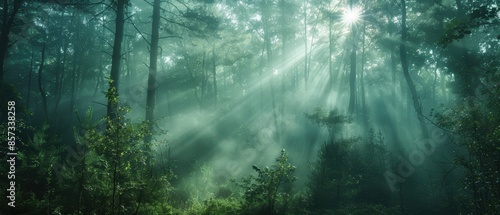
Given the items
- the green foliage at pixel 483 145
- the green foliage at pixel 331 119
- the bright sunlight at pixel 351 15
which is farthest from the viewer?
the bright sunlight at pixel 351 15

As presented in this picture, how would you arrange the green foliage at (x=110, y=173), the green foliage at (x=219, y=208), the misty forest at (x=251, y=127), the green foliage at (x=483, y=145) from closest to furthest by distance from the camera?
1. the green foliage at (x=110, y=173)
2. the green foliage at (x=483, y=145)
3. the misty forest at (x=251, y=127)
4. the green foliage at (x=219, y=208)

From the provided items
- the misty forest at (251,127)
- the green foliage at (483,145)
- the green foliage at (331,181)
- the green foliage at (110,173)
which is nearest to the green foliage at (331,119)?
the misty forest at (251,127)

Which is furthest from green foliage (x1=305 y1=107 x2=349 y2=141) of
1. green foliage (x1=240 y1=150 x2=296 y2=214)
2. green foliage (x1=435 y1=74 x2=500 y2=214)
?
green foliage (x1=240 y1=150 x2=296 y2=214)

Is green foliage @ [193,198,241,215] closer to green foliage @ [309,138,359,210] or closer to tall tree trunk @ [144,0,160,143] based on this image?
tall tree trunk @ [144,0,160,143]

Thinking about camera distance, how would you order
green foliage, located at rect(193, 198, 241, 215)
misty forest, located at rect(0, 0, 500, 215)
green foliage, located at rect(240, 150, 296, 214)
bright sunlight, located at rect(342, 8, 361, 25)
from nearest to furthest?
misty forest, located at rect(0, 0, 500, 215) → green foliage, located at rect(193, 198, 241, 215) → green foliage, located at rect(240, 150, 296, 214) → bright sunlight, located at rect(342, 8, 361, 25)

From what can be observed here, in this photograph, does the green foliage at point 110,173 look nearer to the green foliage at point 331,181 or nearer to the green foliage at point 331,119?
the green foliage at point 331,181

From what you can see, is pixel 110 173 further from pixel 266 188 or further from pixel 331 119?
pixel 331 119

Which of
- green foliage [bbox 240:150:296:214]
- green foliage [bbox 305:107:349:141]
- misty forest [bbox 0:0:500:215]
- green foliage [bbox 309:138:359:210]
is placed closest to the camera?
misty forest [bbox 0:0:500:215]

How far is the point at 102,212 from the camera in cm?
587

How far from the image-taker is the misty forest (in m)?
6.23

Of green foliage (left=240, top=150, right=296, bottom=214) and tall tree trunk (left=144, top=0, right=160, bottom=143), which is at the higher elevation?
tall tree trunk (left=144, top=0, right=160, bottom=143)

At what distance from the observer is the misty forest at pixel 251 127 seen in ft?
20.4

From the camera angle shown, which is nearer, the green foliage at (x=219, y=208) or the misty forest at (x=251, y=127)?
the misty forest at (x=251, y=127)

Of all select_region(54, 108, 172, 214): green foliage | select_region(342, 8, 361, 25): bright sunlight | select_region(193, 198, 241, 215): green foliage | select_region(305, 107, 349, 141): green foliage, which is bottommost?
select_region(193, 198, 241, 215): green foliage
